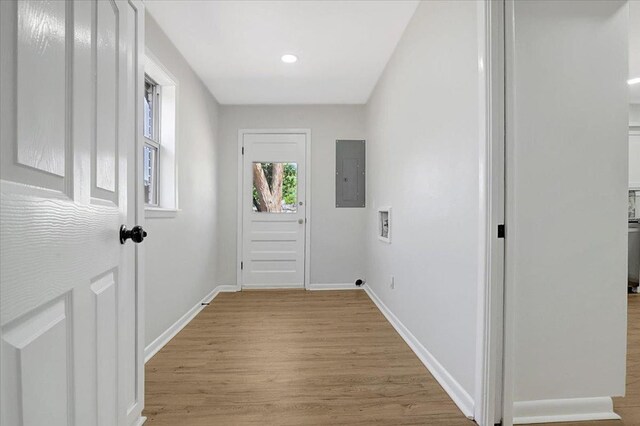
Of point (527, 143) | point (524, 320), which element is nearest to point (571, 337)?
point (524, 320)

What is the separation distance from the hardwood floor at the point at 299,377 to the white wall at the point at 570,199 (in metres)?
0.31

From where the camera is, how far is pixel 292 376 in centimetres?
190

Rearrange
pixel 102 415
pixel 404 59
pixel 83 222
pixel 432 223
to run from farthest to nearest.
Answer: pixel 404 59, pixel 432 223, pixel 102 415, pixel 83 222

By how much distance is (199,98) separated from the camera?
3340mm

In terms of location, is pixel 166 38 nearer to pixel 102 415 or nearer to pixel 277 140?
pixel 277 140

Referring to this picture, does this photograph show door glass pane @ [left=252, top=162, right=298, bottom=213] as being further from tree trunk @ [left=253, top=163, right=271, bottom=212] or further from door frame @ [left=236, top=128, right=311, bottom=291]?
door frame @ [left=236, top=128, right=311, bottom=291]

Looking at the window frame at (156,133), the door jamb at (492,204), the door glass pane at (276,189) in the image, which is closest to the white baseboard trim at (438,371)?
the door jamb at (492,204)

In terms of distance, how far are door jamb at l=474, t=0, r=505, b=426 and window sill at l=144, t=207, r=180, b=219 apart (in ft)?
6.73

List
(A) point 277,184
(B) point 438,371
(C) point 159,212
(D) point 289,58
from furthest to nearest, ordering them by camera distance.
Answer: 1. (A) point 277,184
2. (D) point 289,58
3. (C) point 159,212
4. (B) point 438,371

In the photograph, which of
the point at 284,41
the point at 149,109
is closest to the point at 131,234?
the point at 149,109

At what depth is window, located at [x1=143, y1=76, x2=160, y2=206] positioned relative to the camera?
2.57 m

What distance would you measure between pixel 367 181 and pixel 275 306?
194cm

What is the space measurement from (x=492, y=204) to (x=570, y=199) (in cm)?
45

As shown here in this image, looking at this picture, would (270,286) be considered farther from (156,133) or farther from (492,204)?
(492,204)
